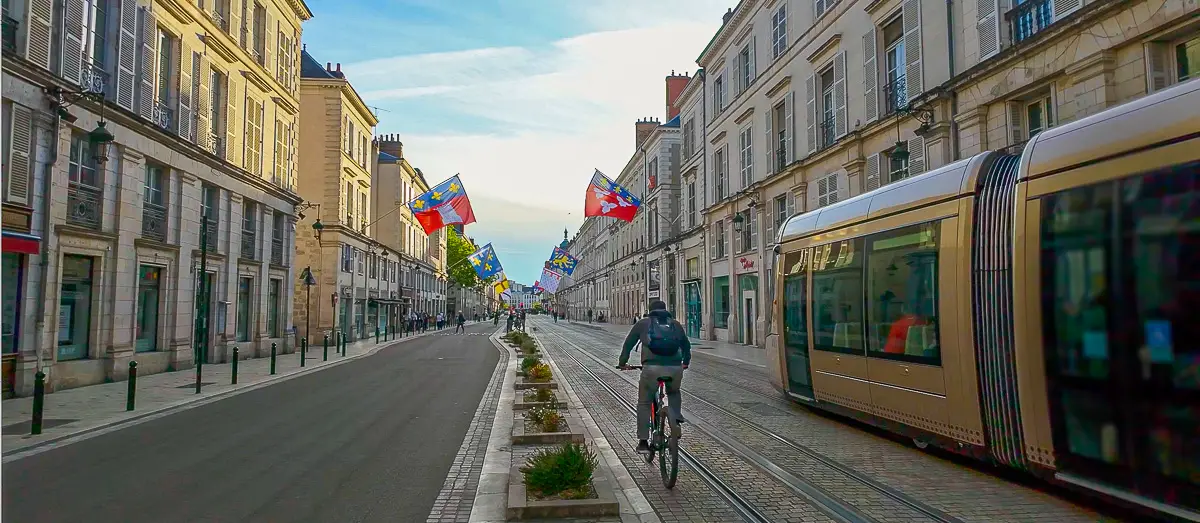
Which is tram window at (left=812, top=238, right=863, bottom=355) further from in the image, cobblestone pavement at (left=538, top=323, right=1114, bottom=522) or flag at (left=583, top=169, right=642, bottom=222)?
flag at (left=583, top=169, right=642, bottom=222)

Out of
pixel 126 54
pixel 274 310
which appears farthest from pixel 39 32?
pixel 274 310

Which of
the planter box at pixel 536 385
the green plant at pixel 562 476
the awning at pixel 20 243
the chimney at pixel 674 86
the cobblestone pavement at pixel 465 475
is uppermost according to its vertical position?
the chimney at pixel 674 86

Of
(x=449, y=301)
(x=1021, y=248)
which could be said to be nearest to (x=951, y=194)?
(x=1021, y=248)

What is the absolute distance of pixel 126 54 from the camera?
16547mm

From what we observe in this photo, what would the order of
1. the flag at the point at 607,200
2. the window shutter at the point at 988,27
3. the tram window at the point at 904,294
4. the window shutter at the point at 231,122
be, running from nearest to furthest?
the tram window at the point at 904,294 → the window shutter at the point at 988,27 → the window shutter at the point at 231,122 → the flag at the point at 607,200

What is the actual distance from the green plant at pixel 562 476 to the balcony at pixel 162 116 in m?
17.0

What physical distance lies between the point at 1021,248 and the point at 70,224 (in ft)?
57.4

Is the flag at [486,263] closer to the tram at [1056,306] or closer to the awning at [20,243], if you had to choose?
the awning at [20,243]

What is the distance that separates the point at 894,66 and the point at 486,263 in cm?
3351

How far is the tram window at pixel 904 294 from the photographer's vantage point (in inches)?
286

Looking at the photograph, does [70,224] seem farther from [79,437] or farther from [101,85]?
[79,437]

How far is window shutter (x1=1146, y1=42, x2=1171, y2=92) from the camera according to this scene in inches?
450

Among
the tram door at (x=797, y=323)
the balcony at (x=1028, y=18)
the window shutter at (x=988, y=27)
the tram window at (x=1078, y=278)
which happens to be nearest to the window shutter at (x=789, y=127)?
the window shutter at (x=988, y=27)

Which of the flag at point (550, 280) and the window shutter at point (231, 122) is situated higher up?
the window shutter at point (231, 122)
